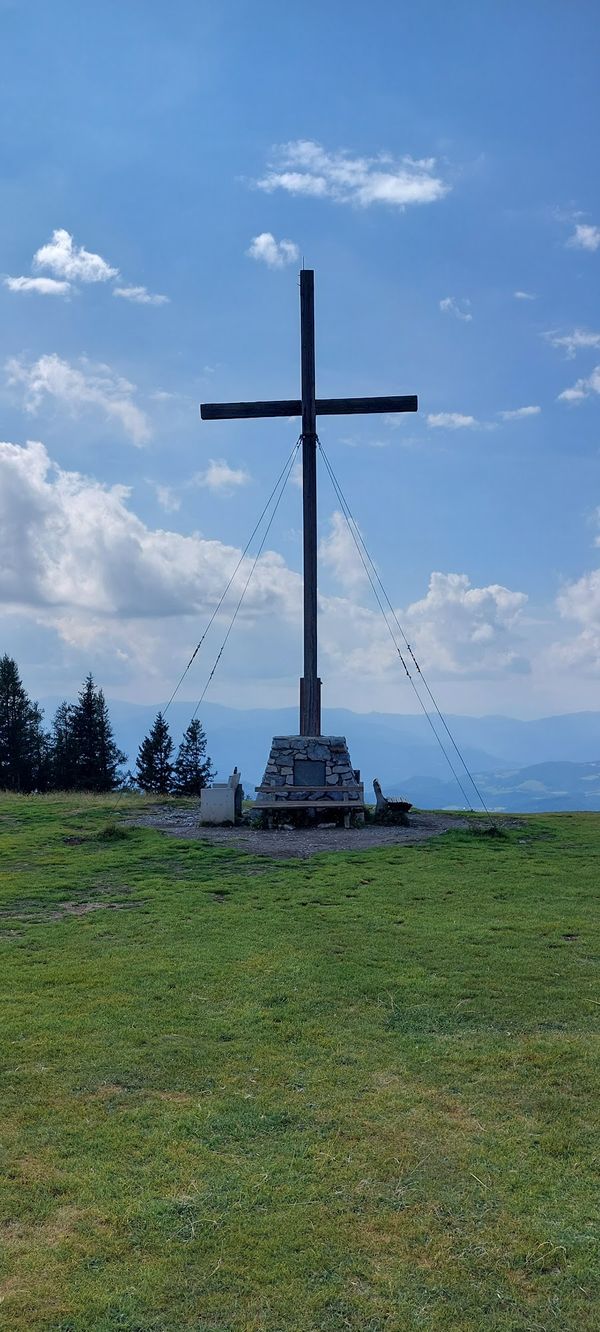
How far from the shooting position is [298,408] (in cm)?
2023

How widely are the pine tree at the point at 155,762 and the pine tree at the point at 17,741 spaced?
624cm

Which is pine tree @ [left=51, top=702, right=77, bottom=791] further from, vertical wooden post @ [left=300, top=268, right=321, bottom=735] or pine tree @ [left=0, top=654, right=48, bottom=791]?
vertical wooden post @ [left=300, top=268, right=321, bottom=735]

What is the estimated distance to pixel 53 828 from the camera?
18.2 metres

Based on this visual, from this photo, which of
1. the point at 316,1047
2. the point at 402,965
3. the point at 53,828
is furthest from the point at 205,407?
the point at 316,1047

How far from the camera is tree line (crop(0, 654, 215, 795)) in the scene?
2000 inches

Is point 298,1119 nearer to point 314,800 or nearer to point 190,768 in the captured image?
point 314,800

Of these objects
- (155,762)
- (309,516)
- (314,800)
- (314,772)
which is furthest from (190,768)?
(309,516)

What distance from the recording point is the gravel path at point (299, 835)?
1575 centimetres

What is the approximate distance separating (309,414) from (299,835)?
31.3 ft

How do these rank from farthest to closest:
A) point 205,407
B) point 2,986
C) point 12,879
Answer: point 205,407 < point 12,879 < point 2,986

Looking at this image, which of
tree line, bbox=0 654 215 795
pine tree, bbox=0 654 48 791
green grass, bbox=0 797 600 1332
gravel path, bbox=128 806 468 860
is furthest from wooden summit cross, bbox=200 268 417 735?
pine tree, bbox=0 654 48 791

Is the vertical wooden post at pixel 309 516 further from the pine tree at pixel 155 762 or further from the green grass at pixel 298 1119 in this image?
the pine tree at pixel 155 762

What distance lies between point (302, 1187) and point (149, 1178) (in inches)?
32.2

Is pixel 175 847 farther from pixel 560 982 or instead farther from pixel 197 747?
pixel 197 747
